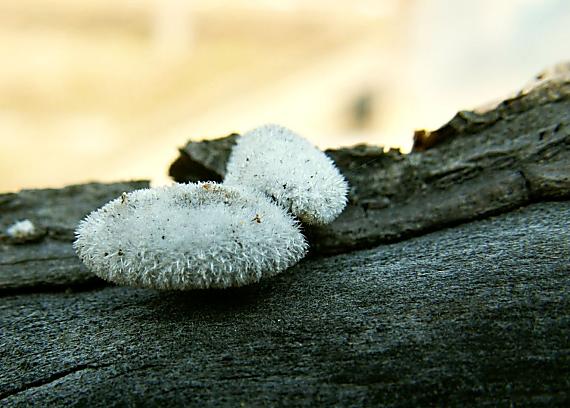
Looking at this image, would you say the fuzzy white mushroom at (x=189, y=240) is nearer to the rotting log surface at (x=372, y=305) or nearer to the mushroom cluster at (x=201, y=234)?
the mushroom cluster at (x=201, y=234)

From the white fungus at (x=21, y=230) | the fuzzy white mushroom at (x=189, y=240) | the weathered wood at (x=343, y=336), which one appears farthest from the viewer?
the white fungus at (x=21, y=230)

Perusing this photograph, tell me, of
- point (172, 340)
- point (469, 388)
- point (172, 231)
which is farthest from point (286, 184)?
point (469, 388)

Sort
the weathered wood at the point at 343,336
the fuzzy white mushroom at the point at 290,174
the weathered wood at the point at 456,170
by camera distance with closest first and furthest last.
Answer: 1. the weathered wood at the point at 343,336
2. the fuzzy white mushroom at the point at 290,174
3. the weathered wood at the point at 456,170

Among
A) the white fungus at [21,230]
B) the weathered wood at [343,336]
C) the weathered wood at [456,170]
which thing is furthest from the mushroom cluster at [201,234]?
the white fungus at [21,230]

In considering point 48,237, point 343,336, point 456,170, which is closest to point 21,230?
point 48,237

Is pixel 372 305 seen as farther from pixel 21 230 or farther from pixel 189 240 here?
pixel 21 230

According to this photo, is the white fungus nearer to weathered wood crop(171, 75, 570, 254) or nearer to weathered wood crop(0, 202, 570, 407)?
weathered wood crop(0, 202, 570, 407)

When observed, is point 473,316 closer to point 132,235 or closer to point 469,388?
point 469,388

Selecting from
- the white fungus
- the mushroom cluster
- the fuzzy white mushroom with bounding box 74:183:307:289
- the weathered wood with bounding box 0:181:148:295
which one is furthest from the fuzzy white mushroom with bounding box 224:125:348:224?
→ the white fungus

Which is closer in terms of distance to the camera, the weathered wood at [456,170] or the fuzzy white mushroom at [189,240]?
the fuzzy white mushroom at [189,240]
